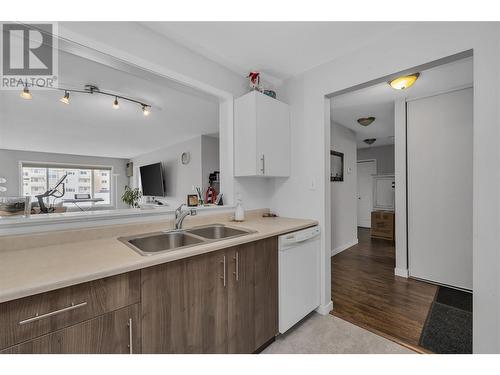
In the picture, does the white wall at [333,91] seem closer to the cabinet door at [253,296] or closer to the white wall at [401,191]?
the cabinet door at [253,296]

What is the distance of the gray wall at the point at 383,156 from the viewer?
5418mm

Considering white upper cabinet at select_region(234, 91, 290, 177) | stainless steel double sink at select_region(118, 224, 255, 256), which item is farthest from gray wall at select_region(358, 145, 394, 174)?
stainless steel double sink at select_region(118, 224, 255, 256)

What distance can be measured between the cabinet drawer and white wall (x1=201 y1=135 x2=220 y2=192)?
2.46 metres

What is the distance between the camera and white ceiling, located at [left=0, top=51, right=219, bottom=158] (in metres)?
2.05

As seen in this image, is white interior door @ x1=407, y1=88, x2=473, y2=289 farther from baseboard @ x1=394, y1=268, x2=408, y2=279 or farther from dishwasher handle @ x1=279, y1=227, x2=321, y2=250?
dishwasher handle @ x1=279, y1=227, x2=321, y2=250

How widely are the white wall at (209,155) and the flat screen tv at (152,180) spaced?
62 centimetres

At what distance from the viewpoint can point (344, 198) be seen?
3947 millimetres

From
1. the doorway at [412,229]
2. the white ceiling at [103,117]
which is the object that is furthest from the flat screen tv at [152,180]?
the doorway at [412,229]

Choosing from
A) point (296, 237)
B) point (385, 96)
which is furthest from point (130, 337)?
point (385, 96)

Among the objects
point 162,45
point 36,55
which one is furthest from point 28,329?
point 162,45

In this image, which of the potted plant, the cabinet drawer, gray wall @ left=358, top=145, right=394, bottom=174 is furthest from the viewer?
gray wall @ left=358, top=145, right=394, bottom=174
